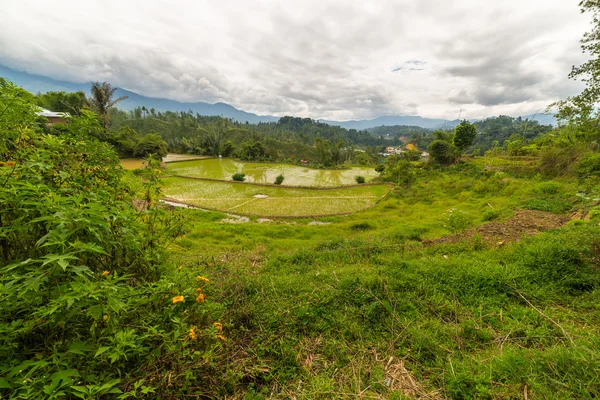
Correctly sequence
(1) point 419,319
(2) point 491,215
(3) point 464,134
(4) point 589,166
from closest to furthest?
(1) point 419,319 → (2) point 491,215 → (4) point 589,166 → (3) point 464,134

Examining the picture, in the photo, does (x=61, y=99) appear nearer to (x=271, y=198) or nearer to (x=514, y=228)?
(x=271, y=198)

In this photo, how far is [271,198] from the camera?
14.7 metres

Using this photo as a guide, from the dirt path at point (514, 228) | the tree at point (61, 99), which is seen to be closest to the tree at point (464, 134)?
the dirt path at point (514, 228)

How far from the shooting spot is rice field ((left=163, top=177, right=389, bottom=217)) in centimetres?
1246

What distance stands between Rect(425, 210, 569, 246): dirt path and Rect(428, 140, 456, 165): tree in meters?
16.9

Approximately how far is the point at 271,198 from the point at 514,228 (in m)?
11.6

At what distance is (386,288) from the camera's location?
3467mm

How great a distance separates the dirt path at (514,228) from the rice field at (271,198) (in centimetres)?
651

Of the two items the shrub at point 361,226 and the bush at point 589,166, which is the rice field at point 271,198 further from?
the bush at point 589,166

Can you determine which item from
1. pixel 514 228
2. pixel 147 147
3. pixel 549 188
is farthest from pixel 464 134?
pixel 147 147

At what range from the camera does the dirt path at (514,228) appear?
18.5ft

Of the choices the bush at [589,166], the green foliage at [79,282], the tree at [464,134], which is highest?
the tree at [464,134]

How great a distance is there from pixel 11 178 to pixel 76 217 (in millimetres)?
703

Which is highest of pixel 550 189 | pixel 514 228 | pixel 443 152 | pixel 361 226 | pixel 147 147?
pixel 147 147
